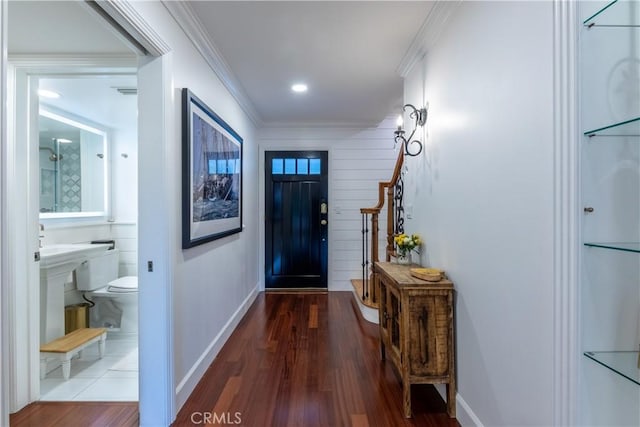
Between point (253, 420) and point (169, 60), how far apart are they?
7.45 ft

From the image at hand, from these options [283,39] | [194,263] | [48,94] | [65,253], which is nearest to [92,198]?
[48,94]

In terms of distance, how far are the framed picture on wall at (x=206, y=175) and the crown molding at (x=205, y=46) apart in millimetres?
436

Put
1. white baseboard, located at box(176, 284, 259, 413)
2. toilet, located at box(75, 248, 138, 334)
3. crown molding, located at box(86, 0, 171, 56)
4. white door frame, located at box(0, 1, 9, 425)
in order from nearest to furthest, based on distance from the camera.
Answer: white door frame, located at box(0, 1, 9, 425) < crown molding, located at box(86, 0, 171, 56) < white baseboard, located at box(176, 284, 259, 413) < toilet, located at box(75, 248, 138, 334)

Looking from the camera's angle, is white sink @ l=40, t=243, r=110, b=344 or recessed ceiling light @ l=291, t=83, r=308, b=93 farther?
recessed ceiling light @ l=291, t=83, r=308, b=93

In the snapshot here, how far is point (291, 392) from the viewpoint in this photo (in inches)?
82.4

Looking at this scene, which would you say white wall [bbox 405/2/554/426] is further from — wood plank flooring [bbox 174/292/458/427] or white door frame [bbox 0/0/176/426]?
white door frame [bbox 0/0/176/426]

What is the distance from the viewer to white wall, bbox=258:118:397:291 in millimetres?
4715

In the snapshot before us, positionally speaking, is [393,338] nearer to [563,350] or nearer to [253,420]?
[253,420]

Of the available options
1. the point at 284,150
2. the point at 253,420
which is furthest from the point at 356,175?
the point at 253,420

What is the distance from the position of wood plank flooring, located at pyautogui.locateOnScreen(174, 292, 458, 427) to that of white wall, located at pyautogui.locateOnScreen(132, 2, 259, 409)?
195mm

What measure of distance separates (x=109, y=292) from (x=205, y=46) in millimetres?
2553

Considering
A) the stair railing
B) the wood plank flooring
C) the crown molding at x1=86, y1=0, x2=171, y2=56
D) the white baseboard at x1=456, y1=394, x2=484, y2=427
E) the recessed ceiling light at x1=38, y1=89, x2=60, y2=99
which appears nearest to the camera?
the crown molding at x1=86, y1=0, x2=171, y2=56

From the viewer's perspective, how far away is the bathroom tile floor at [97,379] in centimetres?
209

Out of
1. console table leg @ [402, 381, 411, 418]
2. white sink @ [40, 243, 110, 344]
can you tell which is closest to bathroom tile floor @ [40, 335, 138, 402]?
white sink @ [40, 243, 110, 344]
